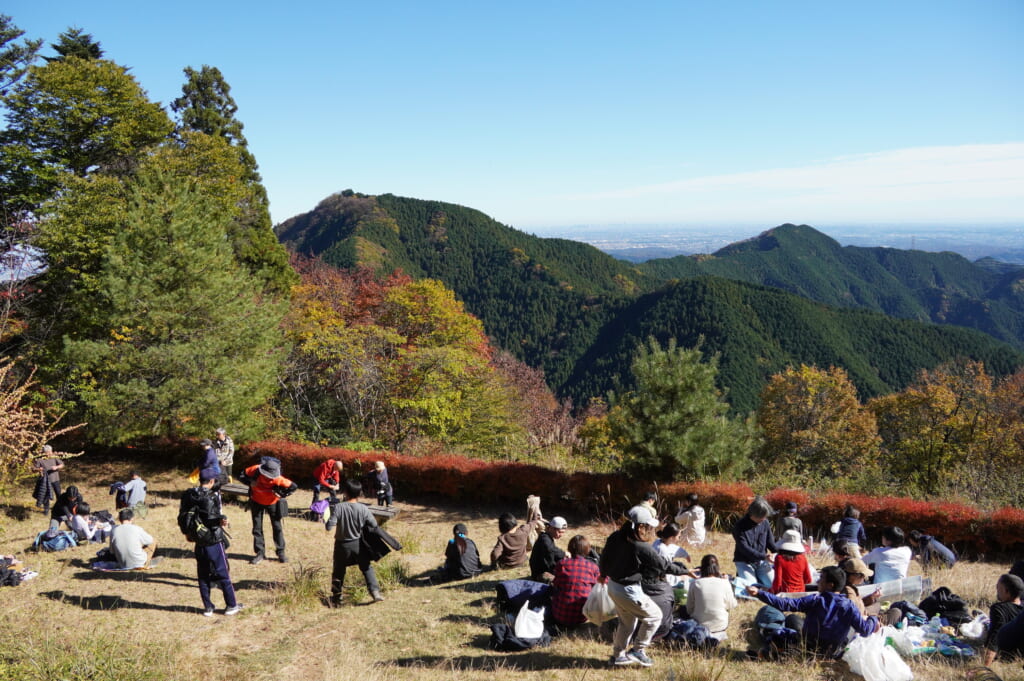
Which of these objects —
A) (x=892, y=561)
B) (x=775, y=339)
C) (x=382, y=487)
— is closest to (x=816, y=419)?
(x=892, y=561)

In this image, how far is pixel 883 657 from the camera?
5.03 metres

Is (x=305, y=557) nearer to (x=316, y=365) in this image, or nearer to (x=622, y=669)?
(x=622, y=669)

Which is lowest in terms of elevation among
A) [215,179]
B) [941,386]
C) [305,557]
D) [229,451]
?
[941,386]

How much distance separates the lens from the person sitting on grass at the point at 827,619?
5.38 meters

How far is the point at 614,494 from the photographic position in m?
12.5

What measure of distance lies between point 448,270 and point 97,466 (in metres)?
128

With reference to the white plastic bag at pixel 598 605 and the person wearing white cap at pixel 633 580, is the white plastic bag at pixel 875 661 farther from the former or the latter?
the white plastic bag at pixel 598 605

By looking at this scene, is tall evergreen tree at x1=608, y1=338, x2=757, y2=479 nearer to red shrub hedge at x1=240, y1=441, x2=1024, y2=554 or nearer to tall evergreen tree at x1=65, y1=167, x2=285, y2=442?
red shrub hedge at x1=240, y1=441, x2=1024, y2=554

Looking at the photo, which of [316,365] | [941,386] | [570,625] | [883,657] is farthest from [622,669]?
[941,386]

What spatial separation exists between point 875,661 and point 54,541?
37.4ft

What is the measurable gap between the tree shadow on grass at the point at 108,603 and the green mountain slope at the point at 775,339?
91992 mm

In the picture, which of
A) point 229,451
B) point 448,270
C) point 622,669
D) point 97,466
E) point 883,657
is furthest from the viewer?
point 448,270

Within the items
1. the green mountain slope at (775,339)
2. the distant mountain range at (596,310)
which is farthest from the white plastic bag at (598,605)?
the green mountain slope at (775,339)

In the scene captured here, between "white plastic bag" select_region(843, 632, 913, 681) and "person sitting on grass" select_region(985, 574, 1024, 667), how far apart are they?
1.08 metres
